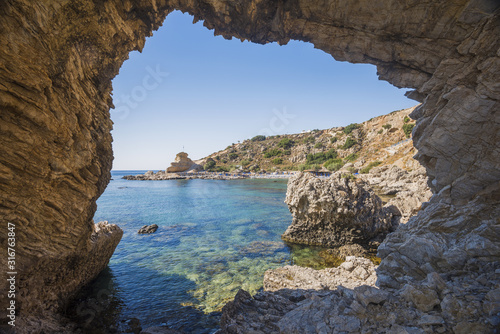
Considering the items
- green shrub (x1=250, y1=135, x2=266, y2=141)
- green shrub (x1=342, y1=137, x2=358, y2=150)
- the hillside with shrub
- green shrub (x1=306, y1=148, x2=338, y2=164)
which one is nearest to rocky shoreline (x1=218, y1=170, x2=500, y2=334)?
the hillside with shrub

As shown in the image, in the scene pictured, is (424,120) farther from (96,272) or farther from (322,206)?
(96,272)

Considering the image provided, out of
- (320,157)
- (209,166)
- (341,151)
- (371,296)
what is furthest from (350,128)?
(371,296)

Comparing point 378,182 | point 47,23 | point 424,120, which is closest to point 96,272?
point 47,23

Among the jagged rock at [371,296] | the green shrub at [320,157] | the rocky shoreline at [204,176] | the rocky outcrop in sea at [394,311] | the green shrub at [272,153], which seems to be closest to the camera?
the rocky outcrop in sea at [394,311]

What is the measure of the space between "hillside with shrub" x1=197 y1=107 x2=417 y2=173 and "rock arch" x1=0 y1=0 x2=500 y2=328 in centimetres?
4076

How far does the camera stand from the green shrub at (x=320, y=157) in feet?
273

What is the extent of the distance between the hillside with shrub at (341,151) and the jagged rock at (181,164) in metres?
9.04

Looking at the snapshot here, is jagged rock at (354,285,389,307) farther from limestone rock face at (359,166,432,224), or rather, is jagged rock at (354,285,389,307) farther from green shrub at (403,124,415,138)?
green shrub at (403,124,415,138)

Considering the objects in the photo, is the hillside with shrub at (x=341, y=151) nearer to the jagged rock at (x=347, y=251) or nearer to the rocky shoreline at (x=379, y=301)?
the jagged rock at (x=347, y=251)

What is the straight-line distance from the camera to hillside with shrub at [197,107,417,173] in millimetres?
58072

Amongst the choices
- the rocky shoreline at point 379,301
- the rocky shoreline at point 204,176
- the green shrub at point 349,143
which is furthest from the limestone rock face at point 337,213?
the green shrub at point 349,143

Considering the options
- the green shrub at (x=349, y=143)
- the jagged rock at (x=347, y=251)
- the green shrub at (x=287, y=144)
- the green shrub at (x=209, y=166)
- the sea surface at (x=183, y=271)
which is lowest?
the sea surface at (x=183, y=271)

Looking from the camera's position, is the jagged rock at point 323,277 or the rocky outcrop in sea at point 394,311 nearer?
the rocky outcrop in sea at point 394,311

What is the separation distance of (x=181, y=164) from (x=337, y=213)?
3750 inches
